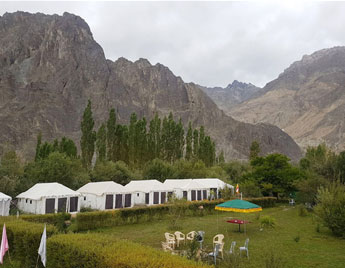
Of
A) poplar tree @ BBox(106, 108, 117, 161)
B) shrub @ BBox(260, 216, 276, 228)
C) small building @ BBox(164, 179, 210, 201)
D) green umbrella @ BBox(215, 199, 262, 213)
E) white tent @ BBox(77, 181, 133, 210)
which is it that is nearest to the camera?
green umbrella @ BBox(215, 199, 262, 213)

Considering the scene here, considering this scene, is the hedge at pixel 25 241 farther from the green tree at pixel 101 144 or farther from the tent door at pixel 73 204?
the green tree at pixel 101 144

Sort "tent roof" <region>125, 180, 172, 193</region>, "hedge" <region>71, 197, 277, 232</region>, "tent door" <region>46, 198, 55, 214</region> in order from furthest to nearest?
"tent roof" <region>125, 180, 172, 193</region>
"tent door" <region>46, 198, 55, 214</region>
"hedge" <region>71, 197, 277, 232</region>

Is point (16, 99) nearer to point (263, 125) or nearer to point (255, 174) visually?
point (255, 174)

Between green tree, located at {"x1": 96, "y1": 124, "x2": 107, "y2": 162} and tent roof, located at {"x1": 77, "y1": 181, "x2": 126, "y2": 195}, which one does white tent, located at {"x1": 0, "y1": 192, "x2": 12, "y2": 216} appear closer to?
tent roof, located at {"x1": 77, "y1": 181, "x2": 126, "y2": 195}

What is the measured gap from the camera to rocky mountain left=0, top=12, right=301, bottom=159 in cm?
8525

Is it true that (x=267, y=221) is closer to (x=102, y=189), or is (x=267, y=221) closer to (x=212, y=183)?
(x=102, y=189)

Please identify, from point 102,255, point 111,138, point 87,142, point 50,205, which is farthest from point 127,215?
point 111,138

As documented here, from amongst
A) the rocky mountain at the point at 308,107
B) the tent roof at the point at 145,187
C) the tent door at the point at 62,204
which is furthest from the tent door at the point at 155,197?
the rocky mountain at the point at 308,107

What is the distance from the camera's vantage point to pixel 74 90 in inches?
3829

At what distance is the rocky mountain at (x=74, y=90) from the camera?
8525 cm

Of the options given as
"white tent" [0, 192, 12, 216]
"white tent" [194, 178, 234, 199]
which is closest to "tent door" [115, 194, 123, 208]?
"white tent" [0, 192, 12, 216]

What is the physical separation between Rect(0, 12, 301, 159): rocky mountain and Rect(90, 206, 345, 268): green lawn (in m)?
63.3

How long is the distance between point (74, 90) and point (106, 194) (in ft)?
255

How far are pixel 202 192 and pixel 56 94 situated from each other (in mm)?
74597
